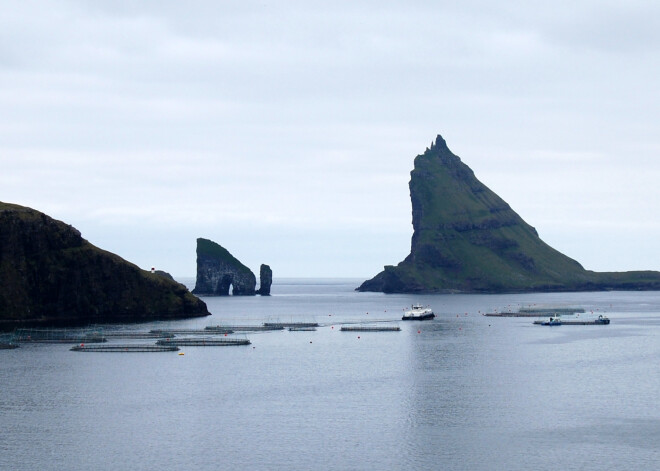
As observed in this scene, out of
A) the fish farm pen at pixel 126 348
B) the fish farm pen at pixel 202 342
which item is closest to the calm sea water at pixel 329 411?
the fish farm pen at pixel 126 348

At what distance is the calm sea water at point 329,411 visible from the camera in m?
84.9

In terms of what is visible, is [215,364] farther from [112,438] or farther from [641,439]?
[641,439]

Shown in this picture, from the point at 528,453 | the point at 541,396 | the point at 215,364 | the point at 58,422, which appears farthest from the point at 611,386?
the point at 58,422

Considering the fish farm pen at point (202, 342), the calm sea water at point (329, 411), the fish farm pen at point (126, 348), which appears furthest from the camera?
the fish farm pen at point (202, 342)

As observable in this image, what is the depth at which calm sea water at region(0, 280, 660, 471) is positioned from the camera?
278 feet

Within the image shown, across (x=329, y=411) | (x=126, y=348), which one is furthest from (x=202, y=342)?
(x=329, y=411)

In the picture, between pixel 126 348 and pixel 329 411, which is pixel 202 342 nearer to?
pixel 126 348

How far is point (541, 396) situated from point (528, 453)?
1366 inches

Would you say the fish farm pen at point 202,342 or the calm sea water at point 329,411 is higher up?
the fish farm pen at point 202,342

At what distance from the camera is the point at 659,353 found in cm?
17400

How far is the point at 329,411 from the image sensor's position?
108 meters

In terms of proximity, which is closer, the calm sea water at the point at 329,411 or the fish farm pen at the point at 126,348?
the calm sea water at the point at 329,411

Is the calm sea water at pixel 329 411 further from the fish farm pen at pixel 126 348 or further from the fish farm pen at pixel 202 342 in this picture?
the fish farm pen at pixel 202 342

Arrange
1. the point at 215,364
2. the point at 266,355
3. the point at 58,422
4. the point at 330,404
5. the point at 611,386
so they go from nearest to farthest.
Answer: the point at 58,422 → the point at 330,404 → the point at 611,386 → the point at 215,364 → the point at 266,355
